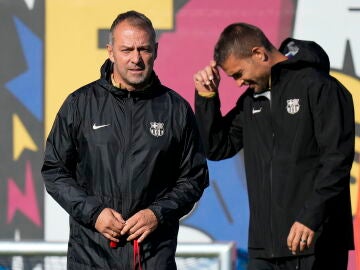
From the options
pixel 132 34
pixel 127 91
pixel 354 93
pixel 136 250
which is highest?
pixel 132 34

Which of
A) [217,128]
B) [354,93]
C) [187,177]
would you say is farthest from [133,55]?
[354,93]

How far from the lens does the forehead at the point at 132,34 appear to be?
13.1ft

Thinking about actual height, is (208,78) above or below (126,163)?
above

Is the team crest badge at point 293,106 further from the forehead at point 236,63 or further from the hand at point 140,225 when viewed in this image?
the hand at point 140,225

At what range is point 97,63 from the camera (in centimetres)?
661

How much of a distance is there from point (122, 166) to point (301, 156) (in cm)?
77

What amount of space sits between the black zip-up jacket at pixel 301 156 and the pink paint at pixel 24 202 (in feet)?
8.69

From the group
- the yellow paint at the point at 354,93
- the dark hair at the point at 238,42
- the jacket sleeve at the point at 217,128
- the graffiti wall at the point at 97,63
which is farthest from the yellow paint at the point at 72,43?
the dark hair at the point at 238,42

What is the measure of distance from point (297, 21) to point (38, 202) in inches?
→ 84.1

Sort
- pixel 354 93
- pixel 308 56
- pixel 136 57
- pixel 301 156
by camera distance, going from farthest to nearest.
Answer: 1. pixel 354 93
2. pixel 308 56
3. pixel 301 156
4. pixel 136 57

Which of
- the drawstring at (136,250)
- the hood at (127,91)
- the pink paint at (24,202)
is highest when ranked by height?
the hood at (127,91)

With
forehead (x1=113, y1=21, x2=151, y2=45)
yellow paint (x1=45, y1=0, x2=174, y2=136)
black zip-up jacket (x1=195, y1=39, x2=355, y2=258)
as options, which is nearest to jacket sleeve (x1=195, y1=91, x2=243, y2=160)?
black zip-up jacket (x1=195, y1=39, x2=355, y2=258)

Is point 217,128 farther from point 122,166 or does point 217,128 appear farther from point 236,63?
point 122,166

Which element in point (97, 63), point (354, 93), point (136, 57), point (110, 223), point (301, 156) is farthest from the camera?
point (97, 63)
